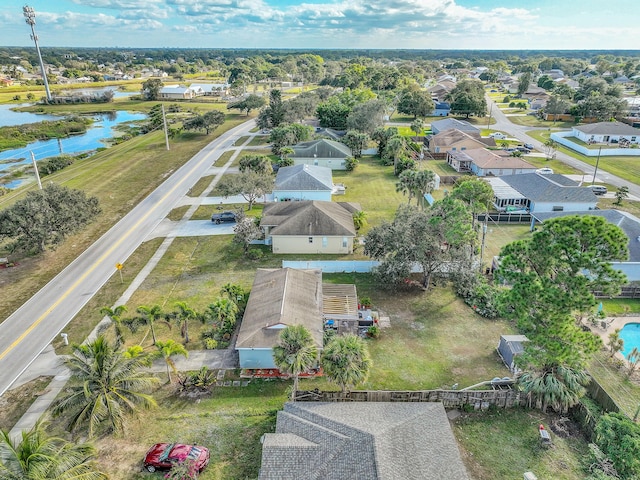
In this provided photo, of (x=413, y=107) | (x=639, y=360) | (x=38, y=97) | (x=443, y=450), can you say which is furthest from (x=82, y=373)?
(x=38, y=97)

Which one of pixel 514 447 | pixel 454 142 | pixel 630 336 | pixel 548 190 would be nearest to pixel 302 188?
pixel 548 190

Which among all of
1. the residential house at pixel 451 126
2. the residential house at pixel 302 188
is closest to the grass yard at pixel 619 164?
the residential house at pixel 451 126

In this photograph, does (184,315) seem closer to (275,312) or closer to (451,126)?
(275,312)

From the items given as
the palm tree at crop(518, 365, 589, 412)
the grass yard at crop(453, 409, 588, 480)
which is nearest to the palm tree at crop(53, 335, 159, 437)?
the grass yard at crop(453, 409, 588, 480)

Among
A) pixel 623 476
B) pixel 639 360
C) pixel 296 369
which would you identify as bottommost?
pixel 639 360

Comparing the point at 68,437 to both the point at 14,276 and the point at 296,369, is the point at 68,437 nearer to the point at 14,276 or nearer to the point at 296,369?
the point at 296,369
